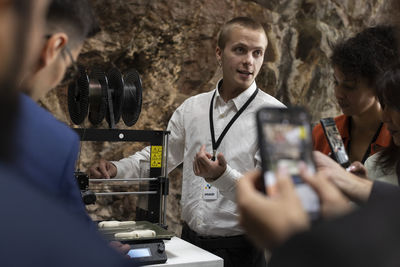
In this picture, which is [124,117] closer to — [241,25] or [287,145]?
[241,25]

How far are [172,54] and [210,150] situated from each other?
1865mm

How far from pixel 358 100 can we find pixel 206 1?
8.17 ft

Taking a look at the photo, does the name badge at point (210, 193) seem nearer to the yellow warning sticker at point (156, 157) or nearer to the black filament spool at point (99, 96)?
the yellow warning sticker at point (156, 157)

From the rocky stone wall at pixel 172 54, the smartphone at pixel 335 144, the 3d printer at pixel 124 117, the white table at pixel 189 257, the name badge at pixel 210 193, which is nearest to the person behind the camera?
the smartphone at pixel 335 144

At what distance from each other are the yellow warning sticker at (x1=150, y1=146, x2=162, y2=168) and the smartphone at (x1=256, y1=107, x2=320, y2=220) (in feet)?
5.47

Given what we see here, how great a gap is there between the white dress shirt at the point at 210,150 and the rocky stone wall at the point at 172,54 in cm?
134

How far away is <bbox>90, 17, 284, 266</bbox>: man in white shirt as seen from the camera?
2377 millimetres

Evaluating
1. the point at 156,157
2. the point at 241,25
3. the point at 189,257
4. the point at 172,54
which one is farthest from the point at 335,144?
the point at 172,54

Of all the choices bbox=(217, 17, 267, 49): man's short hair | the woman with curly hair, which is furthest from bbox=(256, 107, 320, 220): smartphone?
bbox=(217, 17, 267, 49): man's short hair

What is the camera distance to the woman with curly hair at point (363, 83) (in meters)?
2.03

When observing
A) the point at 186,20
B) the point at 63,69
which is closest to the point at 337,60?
the point at 63,69

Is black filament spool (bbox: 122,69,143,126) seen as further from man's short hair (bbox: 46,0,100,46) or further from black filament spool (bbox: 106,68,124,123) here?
man's short hair (bbox: 46,0,100,46)

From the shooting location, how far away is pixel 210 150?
100 inches

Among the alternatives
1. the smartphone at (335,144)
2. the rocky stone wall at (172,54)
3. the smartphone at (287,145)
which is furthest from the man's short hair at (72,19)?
the rocky stone wall at (172,54)
